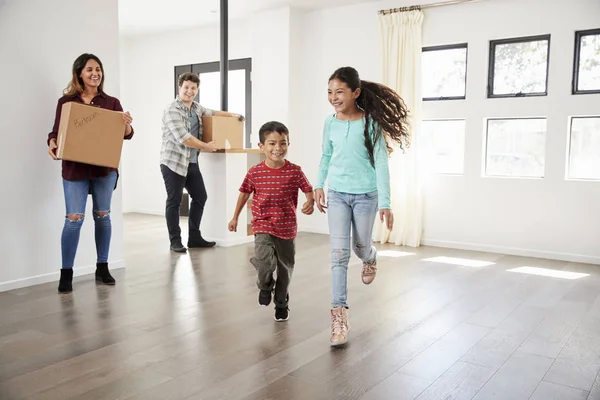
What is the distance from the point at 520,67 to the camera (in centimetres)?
500

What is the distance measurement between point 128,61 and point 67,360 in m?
6.52

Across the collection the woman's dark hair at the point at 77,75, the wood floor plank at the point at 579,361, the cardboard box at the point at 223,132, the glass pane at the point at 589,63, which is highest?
the glass pane at the point at 589,63

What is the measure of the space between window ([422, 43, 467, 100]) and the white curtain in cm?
19

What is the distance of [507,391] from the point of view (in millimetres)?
2113

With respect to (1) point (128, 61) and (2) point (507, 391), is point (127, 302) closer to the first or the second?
(2) point (507, 391)

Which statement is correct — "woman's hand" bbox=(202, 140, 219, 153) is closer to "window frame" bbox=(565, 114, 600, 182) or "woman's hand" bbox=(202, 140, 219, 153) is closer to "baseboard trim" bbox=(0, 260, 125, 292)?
"baseboard trim" bbox=(0, 260, 125, 292)

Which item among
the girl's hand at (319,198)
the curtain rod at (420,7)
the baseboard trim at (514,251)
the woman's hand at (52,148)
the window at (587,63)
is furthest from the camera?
the curtain rod at (420,7)

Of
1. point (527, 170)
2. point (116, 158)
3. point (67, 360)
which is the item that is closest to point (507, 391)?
point (67, 360)

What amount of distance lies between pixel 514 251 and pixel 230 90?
4.22m

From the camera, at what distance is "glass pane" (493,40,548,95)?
193 inches

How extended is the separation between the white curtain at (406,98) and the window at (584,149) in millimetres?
1381

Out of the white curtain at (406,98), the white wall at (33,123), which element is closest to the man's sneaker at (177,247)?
the white wall at (33,123)

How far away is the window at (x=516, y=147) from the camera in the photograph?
4992 mm

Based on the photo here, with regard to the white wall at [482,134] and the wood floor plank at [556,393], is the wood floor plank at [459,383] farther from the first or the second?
the white wall at [482,134]
